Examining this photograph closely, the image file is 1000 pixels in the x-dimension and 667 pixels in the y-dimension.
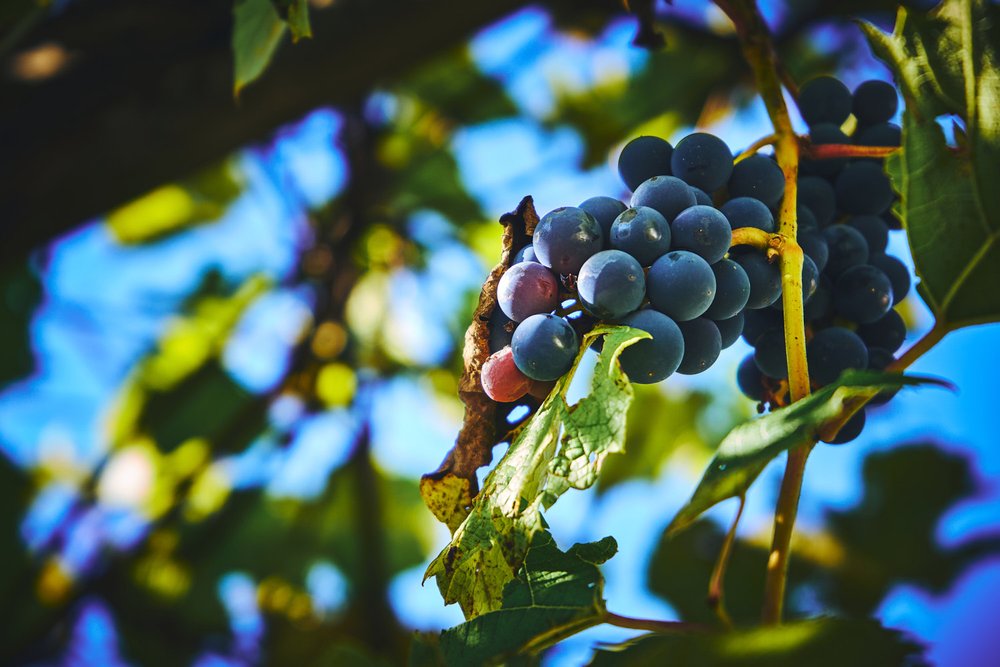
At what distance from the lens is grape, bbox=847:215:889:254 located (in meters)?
1.23

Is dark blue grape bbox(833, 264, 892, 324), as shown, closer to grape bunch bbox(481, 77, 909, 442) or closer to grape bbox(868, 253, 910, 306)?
grape bunch bbox(481, 77, 909, 442)

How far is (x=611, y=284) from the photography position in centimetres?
87

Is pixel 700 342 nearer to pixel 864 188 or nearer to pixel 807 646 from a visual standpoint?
pixel 807 646

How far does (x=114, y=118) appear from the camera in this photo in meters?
2.13

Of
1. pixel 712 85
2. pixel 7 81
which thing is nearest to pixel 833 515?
pixel 712 85

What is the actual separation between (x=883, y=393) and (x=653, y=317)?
1.26 feet

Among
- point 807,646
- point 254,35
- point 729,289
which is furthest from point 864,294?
point 254,35


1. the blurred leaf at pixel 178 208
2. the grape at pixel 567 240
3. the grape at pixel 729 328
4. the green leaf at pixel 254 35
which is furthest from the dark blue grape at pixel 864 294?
the blurred leaf at pixel 178 208

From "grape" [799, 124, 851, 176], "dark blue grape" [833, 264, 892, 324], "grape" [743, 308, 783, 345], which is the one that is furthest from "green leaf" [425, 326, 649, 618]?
"grape" [799, 124, 851, 176]

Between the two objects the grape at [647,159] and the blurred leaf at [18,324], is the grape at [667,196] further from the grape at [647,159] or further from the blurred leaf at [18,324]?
the blurred leaf at [18,324]

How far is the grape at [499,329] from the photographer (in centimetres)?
99

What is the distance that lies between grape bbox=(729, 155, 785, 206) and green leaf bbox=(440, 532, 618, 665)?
1.80 feet

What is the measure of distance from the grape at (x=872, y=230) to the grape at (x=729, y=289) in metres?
0.42

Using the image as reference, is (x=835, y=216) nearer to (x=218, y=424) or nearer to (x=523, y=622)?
(x=523, y=622)
